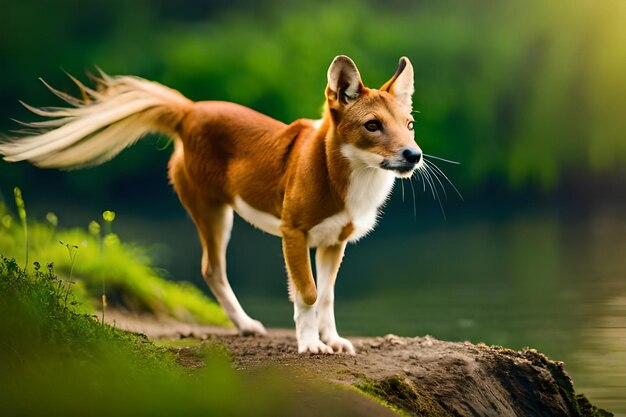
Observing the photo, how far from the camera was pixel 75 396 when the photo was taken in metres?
2.73

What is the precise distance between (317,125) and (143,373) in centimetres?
160

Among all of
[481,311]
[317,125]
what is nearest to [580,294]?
[481,311]

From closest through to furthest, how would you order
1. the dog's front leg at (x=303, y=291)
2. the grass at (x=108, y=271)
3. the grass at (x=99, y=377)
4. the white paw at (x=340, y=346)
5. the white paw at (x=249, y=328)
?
the grass at (x=99, y=377) < the dog's front leg at (x=303, y=291) < the white paw at (x=340, y=346) < the white paw at (x=249, y=328) < the grass at (x=108, y=271)

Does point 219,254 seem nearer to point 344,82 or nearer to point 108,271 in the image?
point 344,82

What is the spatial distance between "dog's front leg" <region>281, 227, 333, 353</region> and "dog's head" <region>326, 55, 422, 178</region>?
1.34 ft

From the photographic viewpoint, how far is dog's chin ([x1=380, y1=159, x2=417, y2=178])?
149 inches

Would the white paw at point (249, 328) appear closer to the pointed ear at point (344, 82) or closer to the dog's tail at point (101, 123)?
the dog's tail at point (101, 123)

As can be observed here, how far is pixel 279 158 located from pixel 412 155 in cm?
78

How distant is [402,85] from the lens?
4.04 metres

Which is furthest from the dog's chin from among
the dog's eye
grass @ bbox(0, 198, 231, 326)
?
grass @ bbox(0, 198, 231, 326)

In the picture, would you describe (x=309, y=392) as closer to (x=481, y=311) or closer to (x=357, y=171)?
(x=357, y=171)

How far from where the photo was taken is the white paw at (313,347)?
396cm

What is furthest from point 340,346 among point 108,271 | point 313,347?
point 108,271

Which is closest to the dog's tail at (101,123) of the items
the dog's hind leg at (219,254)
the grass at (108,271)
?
the dog's hind leg at (219,254)
